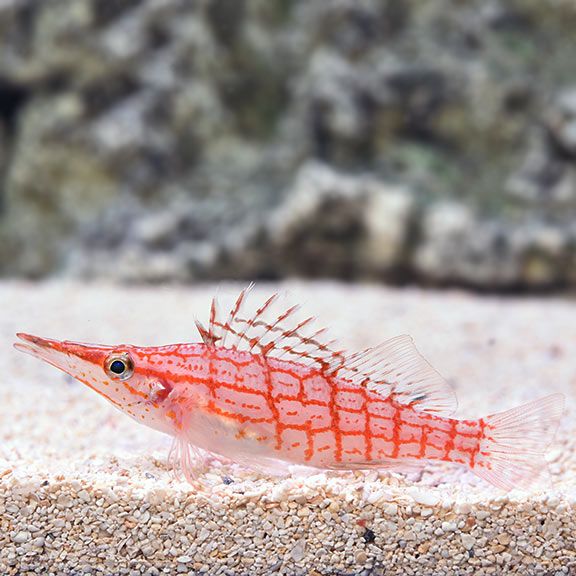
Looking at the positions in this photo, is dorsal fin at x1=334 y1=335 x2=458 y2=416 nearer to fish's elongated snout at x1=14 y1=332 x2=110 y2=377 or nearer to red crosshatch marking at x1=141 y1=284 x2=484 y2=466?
red crosshatch marking at x1=141 y1=284 x2=484 y2=466

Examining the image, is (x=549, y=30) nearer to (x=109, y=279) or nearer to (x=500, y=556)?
(x=109, y=279)

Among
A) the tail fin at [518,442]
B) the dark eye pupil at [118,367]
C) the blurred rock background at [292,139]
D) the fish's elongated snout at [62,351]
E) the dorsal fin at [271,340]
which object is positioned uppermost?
the blurred rock background at [292,139]

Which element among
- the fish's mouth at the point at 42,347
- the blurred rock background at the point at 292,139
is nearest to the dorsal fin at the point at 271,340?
the fish's mouth at the point at 42,347

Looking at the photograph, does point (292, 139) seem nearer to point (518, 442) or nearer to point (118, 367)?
point (118, 367)

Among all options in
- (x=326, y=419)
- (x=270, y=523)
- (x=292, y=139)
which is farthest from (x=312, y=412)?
(x=292, y=139)

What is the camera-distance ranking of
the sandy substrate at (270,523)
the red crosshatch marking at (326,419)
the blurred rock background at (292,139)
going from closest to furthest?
the sandy substrate at (270,523), the red crosshatch marking at (326,419), the blurred rock background at (292,139)

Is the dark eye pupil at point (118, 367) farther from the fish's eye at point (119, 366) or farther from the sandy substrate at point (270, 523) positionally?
Result: the sandy substrate at point (270, 523)

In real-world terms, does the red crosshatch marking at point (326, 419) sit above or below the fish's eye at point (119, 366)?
below

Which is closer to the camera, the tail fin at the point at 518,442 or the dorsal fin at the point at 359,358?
the tail fin at the point at 518,442
